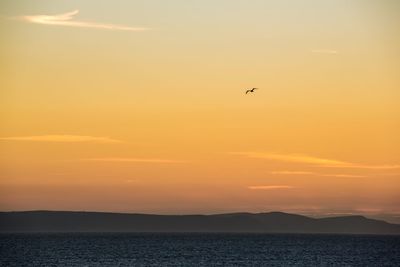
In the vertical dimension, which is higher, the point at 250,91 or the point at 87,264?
the point at 250,91

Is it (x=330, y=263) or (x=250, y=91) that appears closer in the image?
(x=250, y=91)

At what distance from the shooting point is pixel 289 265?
136125 millimetres

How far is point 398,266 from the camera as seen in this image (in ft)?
467

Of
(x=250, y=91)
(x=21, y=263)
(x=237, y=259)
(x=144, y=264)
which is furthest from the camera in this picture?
(x=237, y=259)

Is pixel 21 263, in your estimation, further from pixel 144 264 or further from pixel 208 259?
pixel 208 259

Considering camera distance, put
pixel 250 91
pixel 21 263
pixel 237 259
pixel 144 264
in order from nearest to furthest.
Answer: pixel 250 91 → pixel 144 264 → pixel 21 263 → pixel 237 259

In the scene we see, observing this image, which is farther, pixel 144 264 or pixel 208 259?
pixel 208 259

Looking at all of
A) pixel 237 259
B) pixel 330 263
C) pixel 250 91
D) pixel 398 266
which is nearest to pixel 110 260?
pixel 237 259

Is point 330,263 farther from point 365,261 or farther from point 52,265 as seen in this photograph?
point 52,265

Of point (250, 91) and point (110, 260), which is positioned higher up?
point (250, 91)

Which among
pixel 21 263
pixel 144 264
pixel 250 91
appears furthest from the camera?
pixel 21 263

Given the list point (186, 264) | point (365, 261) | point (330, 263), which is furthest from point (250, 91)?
point (365, 261)

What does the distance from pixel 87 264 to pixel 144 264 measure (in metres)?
9.17

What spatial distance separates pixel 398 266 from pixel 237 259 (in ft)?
93.6
